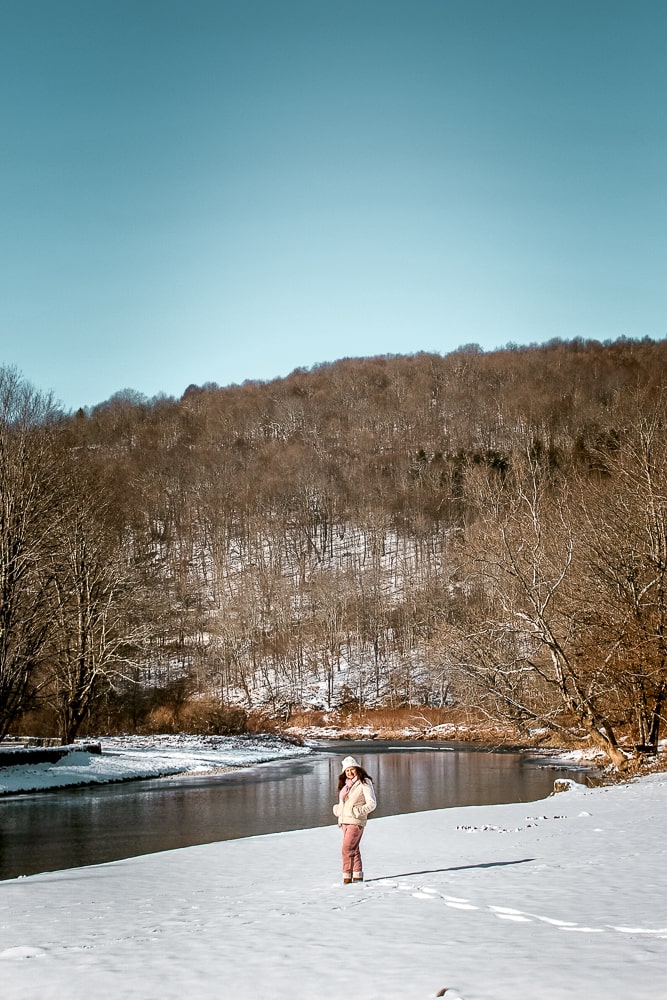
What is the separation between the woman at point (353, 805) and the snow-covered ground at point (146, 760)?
19.3 meters

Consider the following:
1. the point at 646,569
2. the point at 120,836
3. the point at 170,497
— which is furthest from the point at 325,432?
the point at 120,836

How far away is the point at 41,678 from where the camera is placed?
42.8 meters

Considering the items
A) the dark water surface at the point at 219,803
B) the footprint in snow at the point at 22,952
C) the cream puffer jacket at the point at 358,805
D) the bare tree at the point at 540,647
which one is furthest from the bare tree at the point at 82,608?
the footprint in snow at the point at 22,952

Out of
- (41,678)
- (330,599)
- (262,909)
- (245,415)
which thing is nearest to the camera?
(262,909)

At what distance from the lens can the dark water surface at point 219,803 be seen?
17719 mm

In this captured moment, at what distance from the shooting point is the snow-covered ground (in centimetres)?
2953

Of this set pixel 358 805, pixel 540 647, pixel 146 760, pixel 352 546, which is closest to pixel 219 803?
pixel 540 647

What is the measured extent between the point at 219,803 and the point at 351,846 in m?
14.1

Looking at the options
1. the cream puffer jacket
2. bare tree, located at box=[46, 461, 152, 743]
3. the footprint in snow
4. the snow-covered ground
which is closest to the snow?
the footprint in snow

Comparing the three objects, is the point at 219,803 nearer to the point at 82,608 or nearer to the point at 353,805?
the point at 353,805

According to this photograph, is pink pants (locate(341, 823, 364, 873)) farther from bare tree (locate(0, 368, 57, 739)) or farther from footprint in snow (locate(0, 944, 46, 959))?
bare tree (locate(0, 368, 57, 739))

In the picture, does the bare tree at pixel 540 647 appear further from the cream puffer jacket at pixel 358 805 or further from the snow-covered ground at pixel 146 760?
the cream puffer jacket at pixel 358 805

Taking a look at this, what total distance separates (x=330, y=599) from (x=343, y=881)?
68109 millimetres

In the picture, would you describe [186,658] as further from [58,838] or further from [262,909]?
[262,909]
